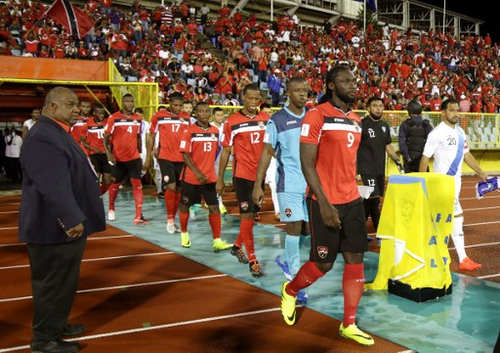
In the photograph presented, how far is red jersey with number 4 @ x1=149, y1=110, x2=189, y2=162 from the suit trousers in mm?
5300

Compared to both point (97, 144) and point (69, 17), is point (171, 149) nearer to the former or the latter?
point (97, 144)

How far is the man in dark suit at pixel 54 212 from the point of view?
377cm

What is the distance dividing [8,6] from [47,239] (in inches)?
724

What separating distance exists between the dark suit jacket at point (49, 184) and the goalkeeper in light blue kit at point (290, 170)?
2.07 m

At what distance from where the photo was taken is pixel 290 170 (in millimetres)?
5449

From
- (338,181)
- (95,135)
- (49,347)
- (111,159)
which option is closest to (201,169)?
(111,159)

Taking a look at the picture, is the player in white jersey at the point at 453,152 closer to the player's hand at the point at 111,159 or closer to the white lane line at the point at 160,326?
the white lane line at the point at 160,326

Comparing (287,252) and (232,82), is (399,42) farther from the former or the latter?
(287,252)

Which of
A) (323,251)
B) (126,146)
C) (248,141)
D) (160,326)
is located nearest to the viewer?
(323,251)

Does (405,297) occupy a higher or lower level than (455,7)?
lower

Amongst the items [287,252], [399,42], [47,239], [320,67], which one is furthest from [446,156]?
[399,42]

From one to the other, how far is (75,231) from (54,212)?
193mm

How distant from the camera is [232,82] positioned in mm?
19875

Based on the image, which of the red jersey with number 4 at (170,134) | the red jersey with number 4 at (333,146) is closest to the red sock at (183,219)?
the red jersey with number 4 at (170,134)
